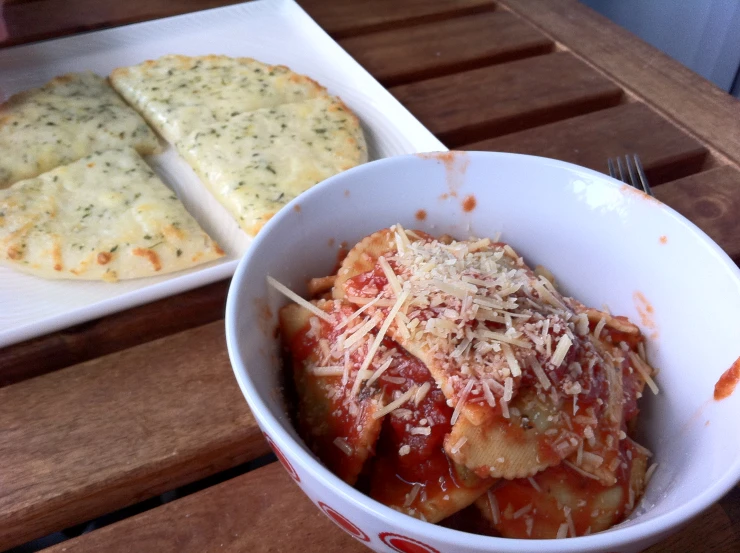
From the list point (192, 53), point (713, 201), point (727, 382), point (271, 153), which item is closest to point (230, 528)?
point (727, 382)

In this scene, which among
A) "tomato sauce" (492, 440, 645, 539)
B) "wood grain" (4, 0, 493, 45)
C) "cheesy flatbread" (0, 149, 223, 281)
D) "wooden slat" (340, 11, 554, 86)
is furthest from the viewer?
"wood grain" (4, 0, 493, 45)

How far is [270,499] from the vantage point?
2.51 ft

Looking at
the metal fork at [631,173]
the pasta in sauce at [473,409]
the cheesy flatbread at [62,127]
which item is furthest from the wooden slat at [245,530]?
the cheesy flatbread at [62,127]

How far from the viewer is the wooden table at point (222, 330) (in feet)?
2.47

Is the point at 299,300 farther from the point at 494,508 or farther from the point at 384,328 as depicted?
the point at 494,508

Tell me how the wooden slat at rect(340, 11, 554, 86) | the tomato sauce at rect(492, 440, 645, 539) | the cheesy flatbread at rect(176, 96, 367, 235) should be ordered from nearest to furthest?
the tomato sauce at rect(492, 440, 645, 539) → the cheesy flatbread at rect(176, 96, 367, 235) → the wooden slat at rect(340, 11, 554, 86)

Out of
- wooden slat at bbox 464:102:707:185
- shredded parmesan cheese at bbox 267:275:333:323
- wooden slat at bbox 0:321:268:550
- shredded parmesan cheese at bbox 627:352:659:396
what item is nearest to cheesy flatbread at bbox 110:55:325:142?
wooden slat at bbox 464:102:707:185

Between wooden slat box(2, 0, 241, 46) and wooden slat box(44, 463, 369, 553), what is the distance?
141 cm

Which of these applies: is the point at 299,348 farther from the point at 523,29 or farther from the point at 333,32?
the point at 523,29

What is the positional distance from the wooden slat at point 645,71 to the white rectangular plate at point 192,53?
1.88 ft

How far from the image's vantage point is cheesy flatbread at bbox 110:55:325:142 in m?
1.43

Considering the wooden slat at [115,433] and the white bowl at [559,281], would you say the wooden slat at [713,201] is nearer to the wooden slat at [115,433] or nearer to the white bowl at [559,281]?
the white bowl at [559,281]

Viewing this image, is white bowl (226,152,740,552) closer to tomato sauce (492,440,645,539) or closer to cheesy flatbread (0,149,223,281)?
tomato sauce (492,440,645,539)

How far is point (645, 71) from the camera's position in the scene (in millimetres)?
1559
